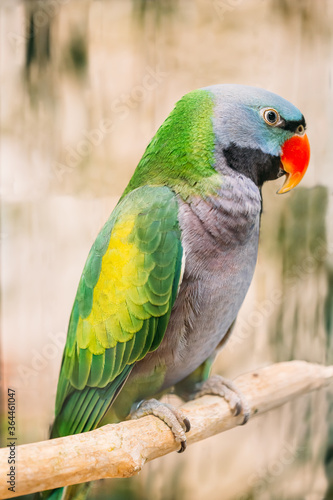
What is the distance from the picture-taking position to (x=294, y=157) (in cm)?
82

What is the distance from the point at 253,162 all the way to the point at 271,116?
0.08m

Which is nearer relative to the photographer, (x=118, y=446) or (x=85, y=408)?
(x=118, y=446)

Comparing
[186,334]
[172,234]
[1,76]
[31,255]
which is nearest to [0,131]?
[1,76]

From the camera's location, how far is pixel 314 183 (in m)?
0.99

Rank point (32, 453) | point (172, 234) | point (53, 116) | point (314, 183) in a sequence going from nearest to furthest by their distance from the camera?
A: point (32, 453) < point (172, 234) < point (53, 116) < point (314, 183)

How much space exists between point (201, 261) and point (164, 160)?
18 centimetres

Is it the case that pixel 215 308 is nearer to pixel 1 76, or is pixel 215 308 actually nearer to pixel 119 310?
pixel 119 310

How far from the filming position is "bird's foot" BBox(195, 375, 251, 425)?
2.90 ft

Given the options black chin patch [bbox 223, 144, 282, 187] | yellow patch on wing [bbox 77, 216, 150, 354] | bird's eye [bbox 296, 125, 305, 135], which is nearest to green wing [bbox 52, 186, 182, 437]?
yellow patch on wing [bbox 77, 216, 150, 354]

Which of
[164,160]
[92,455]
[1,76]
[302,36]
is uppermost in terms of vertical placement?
[302,36]

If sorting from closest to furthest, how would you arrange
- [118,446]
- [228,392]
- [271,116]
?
[118,446] < [271,116] < [228,392]

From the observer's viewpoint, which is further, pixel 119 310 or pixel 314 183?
pixel 314 183

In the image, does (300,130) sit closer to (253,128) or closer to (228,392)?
(253,128)

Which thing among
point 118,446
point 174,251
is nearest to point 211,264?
point 174,251
